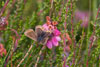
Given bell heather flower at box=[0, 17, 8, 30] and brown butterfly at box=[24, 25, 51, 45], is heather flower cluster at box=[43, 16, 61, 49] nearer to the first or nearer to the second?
brown butterfly at box=[24, 25, 51, 45]

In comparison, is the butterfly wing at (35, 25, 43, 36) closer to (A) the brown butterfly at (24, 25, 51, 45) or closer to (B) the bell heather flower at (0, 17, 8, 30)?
(A) the brown butterfly at (24, 25, 51, 45)

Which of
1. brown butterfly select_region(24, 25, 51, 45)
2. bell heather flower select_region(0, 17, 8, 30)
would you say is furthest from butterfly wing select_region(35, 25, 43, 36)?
bell heather flower select_region(0, 17, 8, 30)

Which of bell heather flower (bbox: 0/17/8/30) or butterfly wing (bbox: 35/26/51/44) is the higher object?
bell heather flower (bbox: 0/17/8/30)

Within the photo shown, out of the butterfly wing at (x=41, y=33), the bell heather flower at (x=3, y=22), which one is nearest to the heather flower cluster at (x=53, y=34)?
the butterfly wing at (x=41, y=33)

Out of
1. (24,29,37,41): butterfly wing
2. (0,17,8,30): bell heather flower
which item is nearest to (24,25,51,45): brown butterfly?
(24,29,37,41): butterfly wing

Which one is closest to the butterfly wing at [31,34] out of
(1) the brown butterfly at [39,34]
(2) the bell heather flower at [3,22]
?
(1) the brown butterfly at [39,34]

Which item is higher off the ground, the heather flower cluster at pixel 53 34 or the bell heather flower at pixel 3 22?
the bell heather flower at pixel 3 22

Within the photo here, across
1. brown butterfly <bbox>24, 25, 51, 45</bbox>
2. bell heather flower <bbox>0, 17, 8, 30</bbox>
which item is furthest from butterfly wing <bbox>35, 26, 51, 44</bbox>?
bell heather flower <bbox>0, 17, 8, 30</bbox>

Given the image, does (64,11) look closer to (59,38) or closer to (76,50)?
(59,38)

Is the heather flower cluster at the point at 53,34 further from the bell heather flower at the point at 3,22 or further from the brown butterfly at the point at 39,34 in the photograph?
the bell heather flower at the point at 3,22

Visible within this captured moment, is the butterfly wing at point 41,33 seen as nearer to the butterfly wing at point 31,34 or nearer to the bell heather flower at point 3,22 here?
the butterfly wing at point 31,34

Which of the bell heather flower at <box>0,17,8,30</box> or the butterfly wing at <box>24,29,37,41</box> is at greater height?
the bell heather flower at <box>0,17,8,30</box>

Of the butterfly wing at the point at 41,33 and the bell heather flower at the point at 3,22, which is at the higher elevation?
the bell heather flower at the point at 3,22
